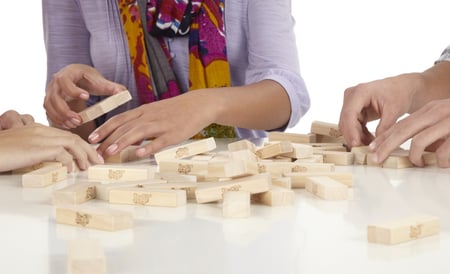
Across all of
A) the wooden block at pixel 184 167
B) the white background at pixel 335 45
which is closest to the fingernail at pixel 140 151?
the wooden block at pixel 184 167

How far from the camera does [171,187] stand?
1295 mm

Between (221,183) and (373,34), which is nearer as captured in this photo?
(221,183)

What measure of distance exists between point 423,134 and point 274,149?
28cm

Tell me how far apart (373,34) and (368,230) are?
3.41 meters

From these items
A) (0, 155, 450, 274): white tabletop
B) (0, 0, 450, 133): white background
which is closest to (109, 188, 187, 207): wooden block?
(0, 155, 450, 274): white tabletop

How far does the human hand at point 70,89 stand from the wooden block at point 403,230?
3.52 ft

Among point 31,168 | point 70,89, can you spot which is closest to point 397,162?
point 31,168

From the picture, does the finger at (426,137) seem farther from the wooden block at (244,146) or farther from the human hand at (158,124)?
the human hand at (158,124)

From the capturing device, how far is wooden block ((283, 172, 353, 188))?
1.37m

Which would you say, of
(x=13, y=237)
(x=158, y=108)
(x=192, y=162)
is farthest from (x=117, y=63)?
(x=13, y=237)

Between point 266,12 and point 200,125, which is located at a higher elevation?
point 266,12

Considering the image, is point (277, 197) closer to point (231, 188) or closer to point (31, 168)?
point (231, 188)

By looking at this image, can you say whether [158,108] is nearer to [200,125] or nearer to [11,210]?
[200,125]

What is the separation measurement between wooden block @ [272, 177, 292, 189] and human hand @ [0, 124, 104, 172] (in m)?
0.44
